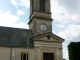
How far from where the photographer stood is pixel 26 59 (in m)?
22.8

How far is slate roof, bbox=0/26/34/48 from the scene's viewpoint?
22.9 m

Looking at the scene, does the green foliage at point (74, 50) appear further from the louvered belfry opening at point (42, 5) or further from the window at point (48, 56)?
the louvered belfry opening at point (42, 5)

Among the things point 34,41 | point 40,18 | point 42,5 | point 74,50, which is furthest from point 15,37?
point 74,50

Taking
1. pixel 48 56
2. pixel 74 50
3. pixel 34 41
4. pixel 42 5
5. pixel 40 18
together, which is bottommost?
pixel 48 56

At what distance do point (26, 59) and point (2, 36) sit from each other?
4390mm

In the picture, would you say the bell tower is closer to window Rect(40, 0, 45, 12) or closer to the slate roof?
window Rect(40, 0, 45, 12)

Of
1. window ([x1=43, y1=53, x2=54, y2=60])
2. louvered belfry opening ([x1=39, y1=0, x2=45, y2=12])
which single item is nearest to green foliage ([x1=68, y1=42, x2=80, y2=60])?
window ([x1=43, y1=53, x2=54, y2=60])

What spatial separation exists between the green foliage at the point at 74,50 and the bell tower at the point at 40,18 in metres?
7.12

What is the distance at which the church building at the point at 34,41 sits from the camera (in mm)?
22594

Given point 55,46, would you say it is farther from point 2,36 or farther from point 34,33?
point 2,36

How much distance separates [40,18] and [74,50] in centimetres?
885

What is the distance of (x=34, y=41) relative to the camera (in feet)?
76.4

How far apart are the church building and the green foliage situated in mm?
4669

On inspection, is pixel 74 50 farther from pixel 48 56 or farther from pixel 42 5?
pixel 42 5
